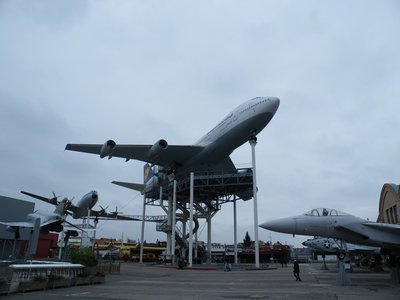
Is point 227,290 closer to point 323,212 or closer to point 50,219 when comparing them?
point 323,212

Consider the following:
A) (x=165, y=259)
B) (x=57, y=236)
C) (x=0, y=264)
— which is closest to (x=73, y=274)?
(x=0, y=264)

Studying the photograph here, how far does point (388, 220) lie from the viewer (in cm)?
3978

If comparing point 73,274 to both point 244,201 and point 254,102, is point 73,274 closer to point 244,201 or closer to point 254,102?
point 254,102

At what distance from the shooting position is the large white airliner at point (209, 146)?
103 feet

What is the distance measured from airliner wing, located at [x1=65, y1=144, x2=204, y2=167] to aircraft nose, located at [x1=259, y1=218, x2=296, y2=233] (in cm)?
1759

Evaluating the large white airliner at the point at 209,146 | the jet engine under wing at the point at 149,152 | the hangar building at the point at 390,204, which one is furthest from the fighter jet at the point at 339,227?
the hangar building at the point at 390,204

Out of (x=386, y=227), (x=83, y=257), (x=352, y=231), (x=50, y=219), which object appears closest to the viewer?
(x=386, y=227)

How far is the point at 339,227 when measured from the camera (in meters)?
17.5

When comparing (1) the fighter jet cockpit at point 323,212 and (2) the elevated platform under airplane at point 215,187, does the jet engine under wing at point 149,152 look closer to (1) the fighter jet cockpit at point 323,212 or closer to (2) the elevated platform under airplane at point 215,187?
(2) the elevated platform under airplane at point 215,187

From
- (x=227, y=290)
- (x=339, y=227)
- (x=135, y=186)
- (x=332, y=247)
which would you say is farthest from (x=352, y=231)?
(x=135, y=186)

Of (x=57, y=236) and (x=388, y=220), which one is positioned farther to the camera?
(x=57, y=236)

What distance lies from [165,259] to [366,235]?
114ft

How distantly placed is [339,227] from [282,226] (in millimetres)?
2885

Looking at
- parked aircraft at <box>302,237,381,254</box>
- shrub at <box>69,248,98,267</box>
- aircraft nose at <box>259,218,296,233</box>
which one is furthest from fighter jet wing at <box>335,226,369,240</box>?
parked aircraft at <box>302,237,381,254</box>
